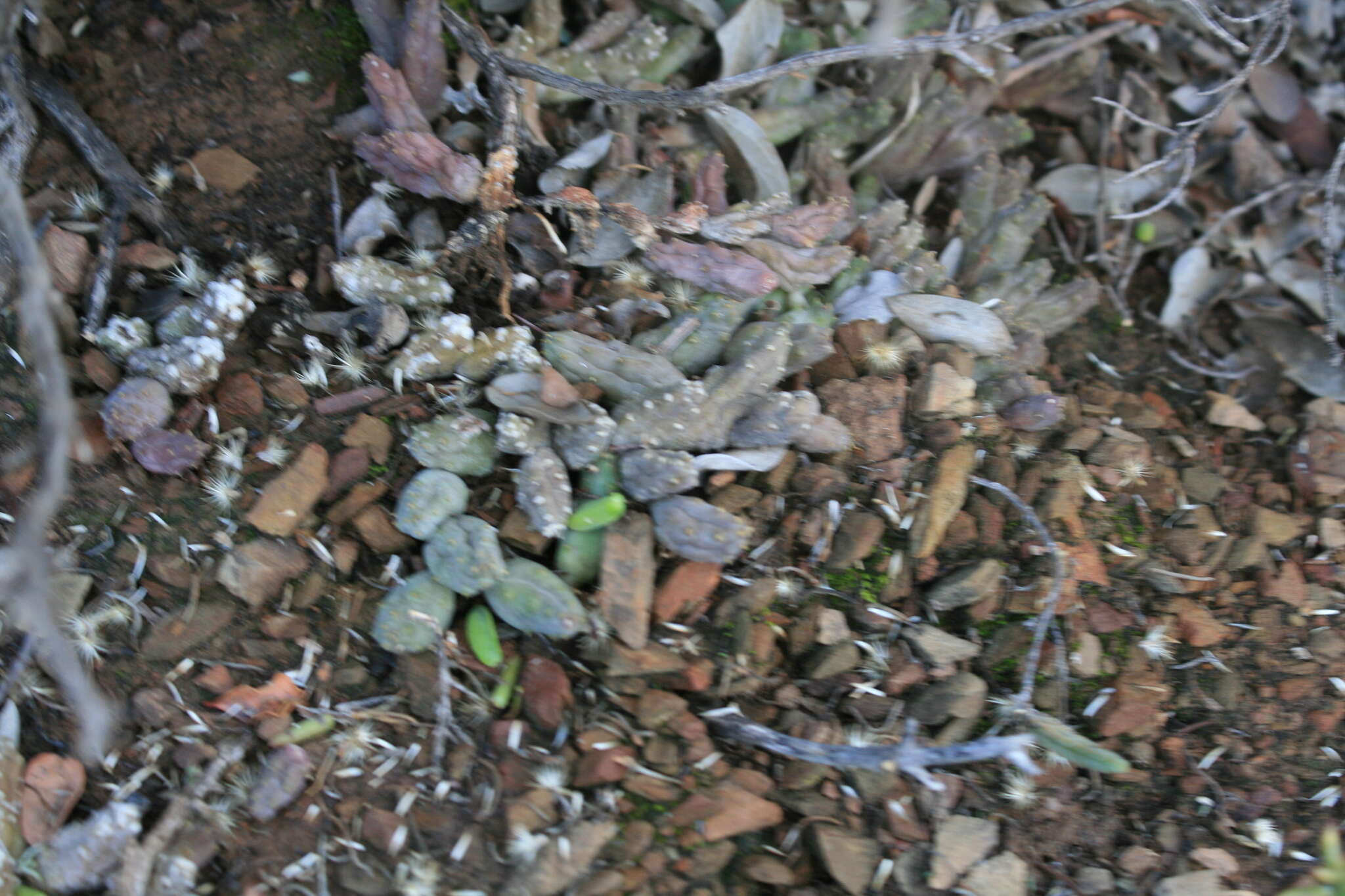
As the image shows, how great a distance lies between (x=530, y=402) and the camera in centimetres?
172

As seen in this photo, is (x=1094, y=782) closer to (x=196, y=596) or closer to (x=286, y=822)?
(x=286, y=822)

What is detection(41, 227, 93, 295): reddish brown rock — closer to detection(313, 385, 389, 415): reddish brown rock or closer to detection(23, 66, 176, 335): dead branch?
detection(23, 66, 176, 335): dead branch

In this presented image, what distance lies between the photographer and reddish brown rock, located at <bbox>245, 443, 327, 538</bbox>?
1679mm

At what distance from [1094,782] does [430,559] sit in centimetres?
123

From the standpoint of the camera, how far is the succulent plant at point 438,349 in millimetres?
1767

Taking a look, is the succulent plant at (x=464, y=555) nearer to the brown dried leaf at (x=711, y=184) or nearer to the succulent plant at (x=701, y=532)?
the succulent plant at (x=701, y=532)

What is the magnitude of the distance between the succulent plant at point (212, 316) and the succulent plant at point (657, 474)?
77 centimetres

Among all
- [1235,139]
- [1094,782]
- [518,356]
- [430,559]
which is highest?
[1235,139]

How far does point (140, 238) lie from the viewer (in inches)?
75.5

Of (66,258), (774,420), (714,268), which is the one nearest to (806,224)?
(714,268)

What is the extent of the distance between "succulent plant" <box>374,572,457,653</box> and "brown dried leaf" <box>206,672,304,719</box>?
0.17m

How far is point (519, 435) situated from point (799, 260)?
673 millimetres

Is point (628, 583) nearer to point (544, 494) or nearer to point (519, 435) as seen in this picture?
point (544, 494)

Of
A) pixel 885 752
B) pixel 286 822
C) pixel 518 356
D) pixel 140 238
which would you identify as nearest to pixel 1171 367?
pixel 885 752
